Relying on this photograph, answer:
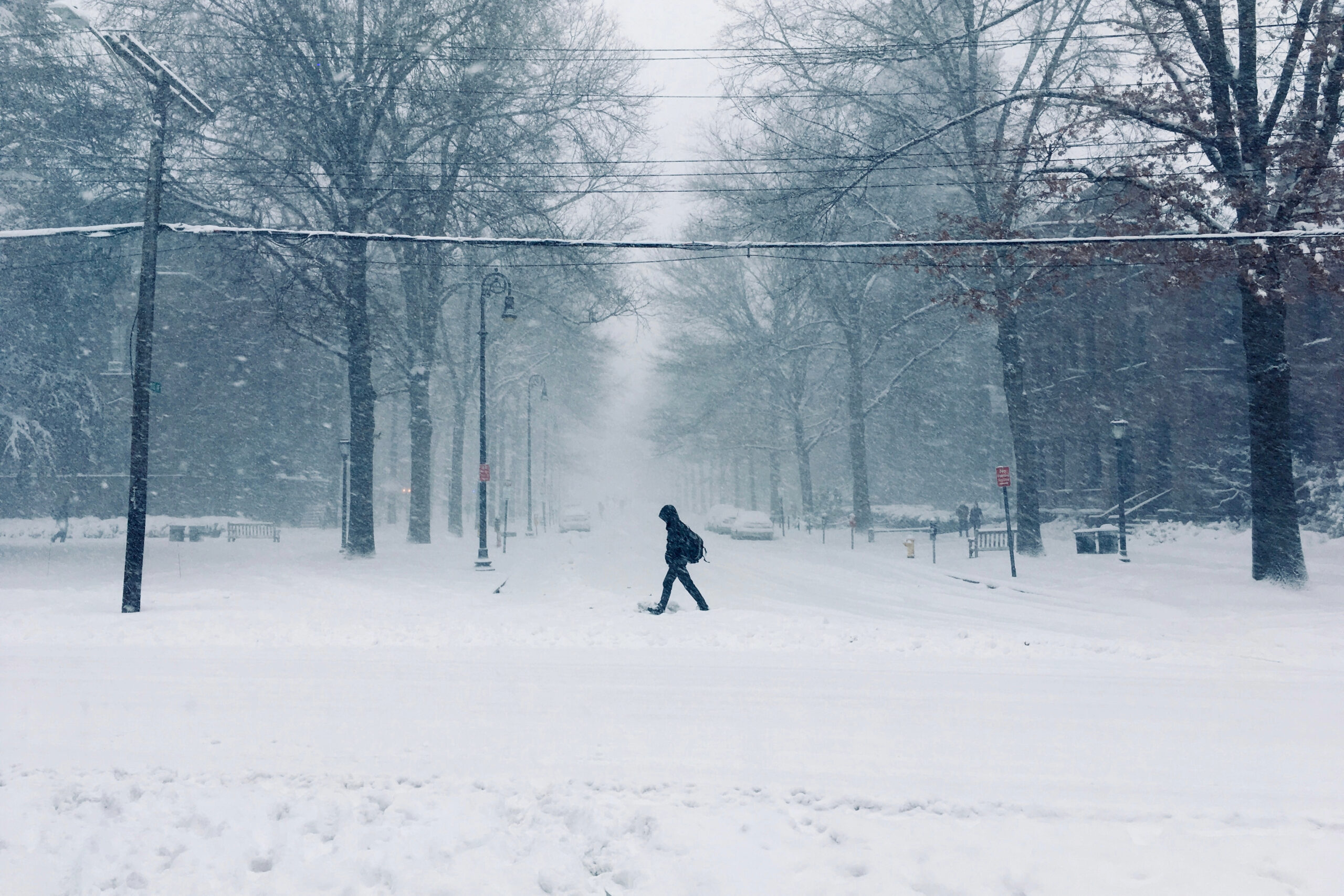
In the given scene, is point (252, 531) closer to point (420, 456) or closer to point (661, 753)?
point (420, 456)

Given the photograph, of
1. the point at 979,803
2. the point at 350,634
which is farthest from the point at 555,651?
the point at 979,803

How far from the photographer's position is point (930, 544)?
3388cm

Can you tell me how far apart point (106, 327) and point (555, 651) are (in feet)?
114

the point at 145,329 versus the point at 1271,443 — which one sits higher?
the point at 145,329

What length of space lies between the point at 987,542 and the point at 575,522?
24.9 m

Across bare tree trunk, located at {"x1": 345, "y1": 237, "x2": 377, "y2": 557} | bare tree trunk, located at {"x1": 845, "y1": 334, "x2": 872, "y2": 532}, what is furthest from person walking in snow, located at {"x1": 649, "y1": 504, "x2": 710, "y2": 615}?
bare tree trunk, located at {"x1": 845, "y1": 334, "x2": 872, "y2": 532}

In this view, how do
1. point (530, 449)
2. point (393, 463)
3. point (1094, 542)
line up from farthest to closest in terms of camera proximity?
point (393, 463)
point (530, 449)
point (1094, 542)

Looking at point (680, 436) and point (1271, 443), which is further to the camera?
point (680, 436)

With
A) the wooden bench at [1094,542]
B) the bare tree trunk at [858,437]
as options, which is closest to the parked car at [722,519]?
the bare tree trunk at [858,437]

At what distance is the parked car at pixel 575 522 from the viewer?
4856 centimetres

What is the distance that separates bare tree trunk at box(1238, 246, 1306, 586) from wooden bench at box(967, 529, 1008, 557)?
1060cm

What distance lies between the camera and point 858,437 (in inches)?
1394

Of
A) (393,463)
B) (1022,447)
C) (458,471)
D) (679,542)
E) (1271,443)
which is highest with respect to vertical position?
(393,463)

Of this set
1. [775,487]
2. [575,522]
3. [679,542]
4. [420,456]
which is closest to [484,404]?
[420,456]
